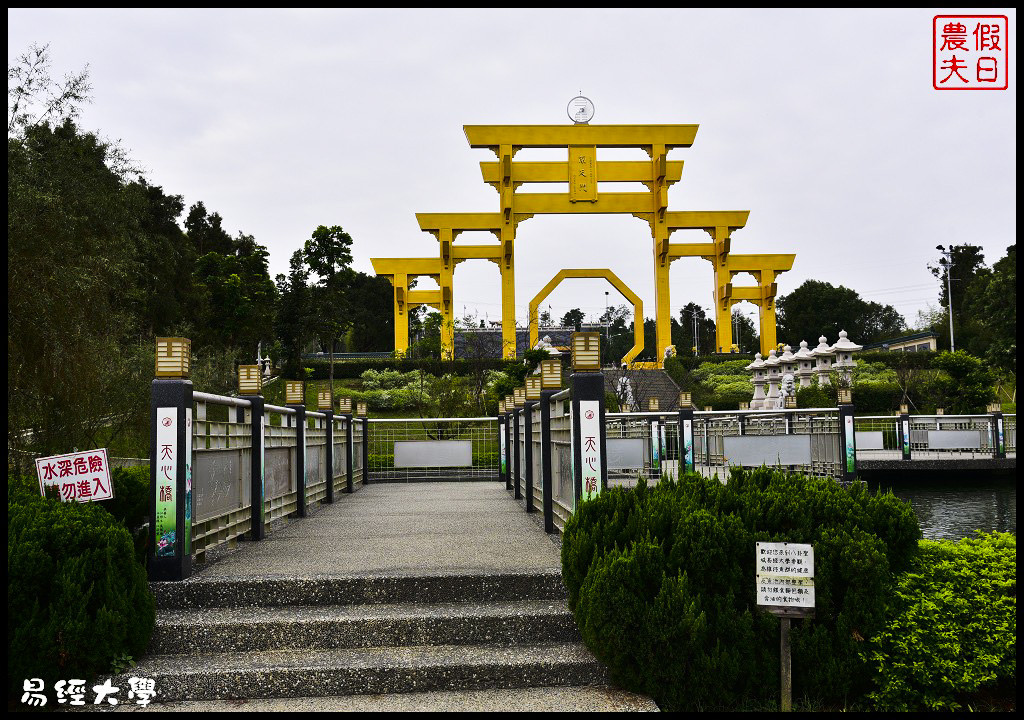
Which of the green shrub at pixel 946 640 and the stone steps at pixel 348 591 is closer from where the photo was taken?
the green shrub at pixel 946 640

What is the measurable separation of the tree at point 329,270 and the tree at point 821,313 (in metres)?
43.7

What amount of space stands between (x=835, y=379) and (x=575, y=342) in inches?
968

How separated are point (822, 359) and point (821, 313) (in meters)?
42.2

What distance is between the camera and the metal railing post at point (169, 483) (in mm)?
5426

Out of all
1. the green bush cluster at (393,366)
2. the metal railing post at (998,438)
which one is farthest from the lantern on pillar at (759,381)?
the green bush cluster at (393,366)

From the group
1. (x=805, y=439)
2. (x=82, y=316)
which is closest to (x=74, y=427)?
(x=82, y=316)

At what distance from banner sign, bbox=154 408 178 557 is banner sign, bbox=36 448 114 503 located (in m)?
0.37

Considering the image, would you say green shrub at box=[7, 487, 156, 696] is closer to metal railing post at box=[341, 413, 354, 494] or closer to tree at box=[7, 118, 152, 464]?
tree at box=[7, 118, 152, 464]

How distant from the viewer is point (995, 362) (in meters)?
28.2

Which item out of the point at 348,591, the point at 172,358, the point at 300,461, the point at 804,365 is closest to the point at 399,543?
the point at 348,591

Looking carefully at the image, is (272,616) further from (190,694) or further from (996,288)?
(996,288)

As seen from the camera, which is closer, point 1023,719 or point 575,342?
point 1023,719

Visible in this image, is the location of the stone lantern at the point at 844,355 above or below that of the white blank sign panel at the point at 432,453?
above

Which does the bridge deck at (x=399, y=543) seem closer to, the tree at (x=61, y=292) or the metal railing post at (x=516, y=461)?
the metal railing post at (x=516, y=461)
